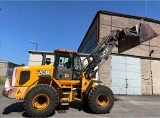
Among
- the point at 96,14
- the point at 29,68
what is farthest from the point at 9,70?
the point at 29,68

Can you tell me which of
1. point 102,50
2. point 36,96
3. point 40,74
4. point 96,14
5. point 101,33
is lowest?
point 36,96

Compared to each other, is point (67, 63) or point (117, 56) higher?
point (117, 56)

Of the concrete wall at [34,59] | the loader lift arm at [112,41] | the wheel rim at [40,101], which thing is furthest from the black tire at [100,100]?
the concrete wall at [34,59]

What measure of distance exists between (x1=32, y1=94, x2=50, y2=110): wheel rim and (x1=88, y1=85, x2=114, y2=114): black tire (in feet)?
6.62

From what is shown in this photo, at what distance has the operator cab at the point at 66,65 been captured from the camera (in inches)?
372

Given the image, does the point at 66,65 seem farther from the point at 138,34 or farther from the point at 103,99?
the point at 138,34

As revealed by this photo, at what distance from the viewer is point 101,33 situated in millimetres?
19141

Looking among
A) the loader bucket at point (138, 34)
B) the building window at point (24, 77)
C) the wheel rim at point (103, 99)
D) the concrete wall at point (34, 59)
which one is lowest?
the wheel rim at point (103, 99)

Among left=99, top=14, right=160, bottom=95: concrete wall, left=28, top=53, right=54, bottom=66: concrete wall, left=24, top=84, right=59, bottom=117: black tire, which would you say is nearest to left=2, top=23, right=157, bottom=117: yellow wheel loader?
left=24, top=84, right=59, bottom=117: black tire

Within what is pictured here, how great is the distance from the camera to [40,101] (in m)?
8.53

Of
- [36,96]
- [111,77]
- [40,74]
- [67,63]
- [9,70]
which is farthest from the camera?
[9,70]

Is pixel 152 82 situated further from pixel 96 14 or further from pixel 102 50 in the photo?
pixel 102 50

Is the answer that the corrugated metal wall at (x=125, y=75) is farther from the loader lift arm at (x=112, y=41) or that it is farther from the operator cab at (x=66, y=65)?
the operator cab at (x=66, y=65)

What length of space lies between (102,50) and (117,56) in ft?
30.3
